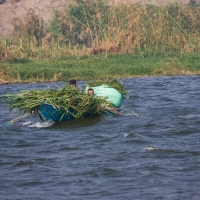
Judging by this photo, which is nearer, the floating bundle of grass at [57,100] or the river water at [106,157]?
the river water at [106,157]

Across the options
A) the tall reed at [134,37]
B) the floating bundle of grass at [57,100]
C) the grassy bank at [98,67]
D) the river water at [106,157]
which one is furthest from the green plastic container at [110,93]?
the tall reed at [134,37]

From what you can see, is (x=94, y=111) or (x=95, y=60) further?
(x=95, y=60)

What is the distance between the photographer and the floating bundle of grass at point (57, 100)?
1250cm

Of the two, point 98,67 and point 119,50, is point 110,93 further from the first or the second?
point 119,50

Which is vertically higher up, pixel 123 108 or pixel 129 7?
pixel 129 7

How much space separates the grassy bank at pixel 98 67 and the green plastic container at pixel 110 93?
7535mm

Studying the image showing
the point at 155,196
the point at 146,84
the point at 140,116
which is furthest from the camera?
the point at 146,84

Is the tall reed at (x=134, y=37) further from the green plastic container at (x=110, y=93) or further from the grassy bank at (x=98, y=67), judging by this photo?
the green plastic container at (x=110, y=93)

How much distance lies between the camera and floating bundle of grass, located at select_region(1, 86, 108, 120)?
12500mm

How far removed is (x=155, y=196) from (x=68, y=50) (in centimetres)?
1952

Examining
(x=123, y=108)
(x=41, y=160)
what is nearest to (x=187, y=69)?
(x=123, y=108)

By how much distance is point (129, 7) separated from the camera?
27.1 metres

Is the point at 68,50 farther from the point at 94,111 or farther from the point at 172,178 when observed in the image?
the point at 172,178

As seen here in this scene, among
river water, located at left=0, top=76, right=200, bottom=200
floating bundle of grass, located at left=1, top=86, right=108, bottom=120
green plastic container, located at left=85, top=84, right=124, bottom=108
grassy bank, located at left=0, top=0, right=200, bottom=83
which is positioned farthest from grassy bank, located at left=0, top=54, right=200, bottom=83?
floating bundle of grass, located at left=1, top=86, right=108, bottom=120
